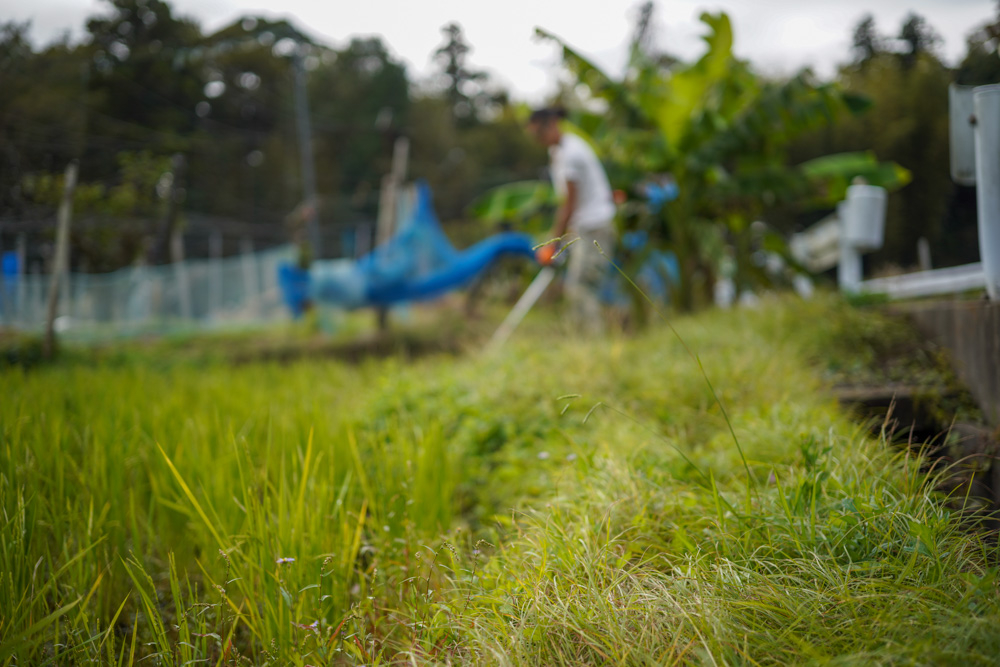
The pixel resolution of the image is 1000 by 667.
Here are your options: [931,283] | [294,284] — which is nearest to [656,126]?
[931,283]

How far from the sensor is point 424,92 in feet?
83.5

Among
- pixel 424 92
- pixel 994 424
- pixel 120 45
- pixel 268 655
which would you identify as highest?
pixel 424 92

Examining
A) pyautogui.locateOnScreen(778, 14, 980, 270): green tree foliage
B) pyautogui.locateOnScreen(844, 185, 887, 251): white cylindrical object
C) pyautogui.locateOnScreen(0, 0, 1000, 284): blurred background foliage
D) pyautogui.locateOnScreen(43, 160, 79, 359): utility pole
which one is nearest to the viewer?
pyautogui.locateOnScreen(778, 14, 980, 270): green tree foliage

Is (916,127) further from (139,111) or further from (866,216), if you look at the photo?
(139,111)

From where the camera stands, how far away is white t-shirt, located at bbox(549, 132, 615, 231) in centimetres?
437

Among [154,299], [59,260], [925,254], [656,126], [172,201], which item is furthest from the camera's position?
[154,299]

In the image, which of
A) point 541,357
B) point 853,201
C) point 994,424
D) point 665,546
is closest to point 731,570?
point 665,546

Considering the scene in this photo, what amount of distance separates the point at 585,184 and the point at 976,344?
9.54 feet

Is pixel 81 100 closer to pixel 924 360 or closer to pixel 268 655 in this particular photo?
pixel 268 655

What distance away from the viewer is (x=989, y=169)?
1895mm

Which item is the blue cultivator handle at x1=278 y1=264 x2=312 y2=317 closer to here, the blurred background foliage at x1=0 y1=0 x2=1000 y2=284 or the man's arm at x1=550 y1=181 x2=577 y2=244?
the blurred background foliage at x1=0 y1=0 x2=1000 y2=284

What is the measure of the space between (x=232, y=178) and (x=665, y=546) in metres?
13.0

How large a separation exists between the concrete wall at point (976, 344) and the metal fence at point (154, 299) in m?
5.33

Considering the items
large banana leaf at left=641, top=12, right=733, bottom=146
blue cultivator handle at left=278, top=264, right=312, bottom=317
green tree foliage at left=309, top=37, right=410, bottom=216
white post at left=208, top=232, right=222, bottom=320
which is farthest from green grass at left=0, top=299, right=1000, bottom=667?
green tree foliage at left=309, top=37, right=410, bottom=216
